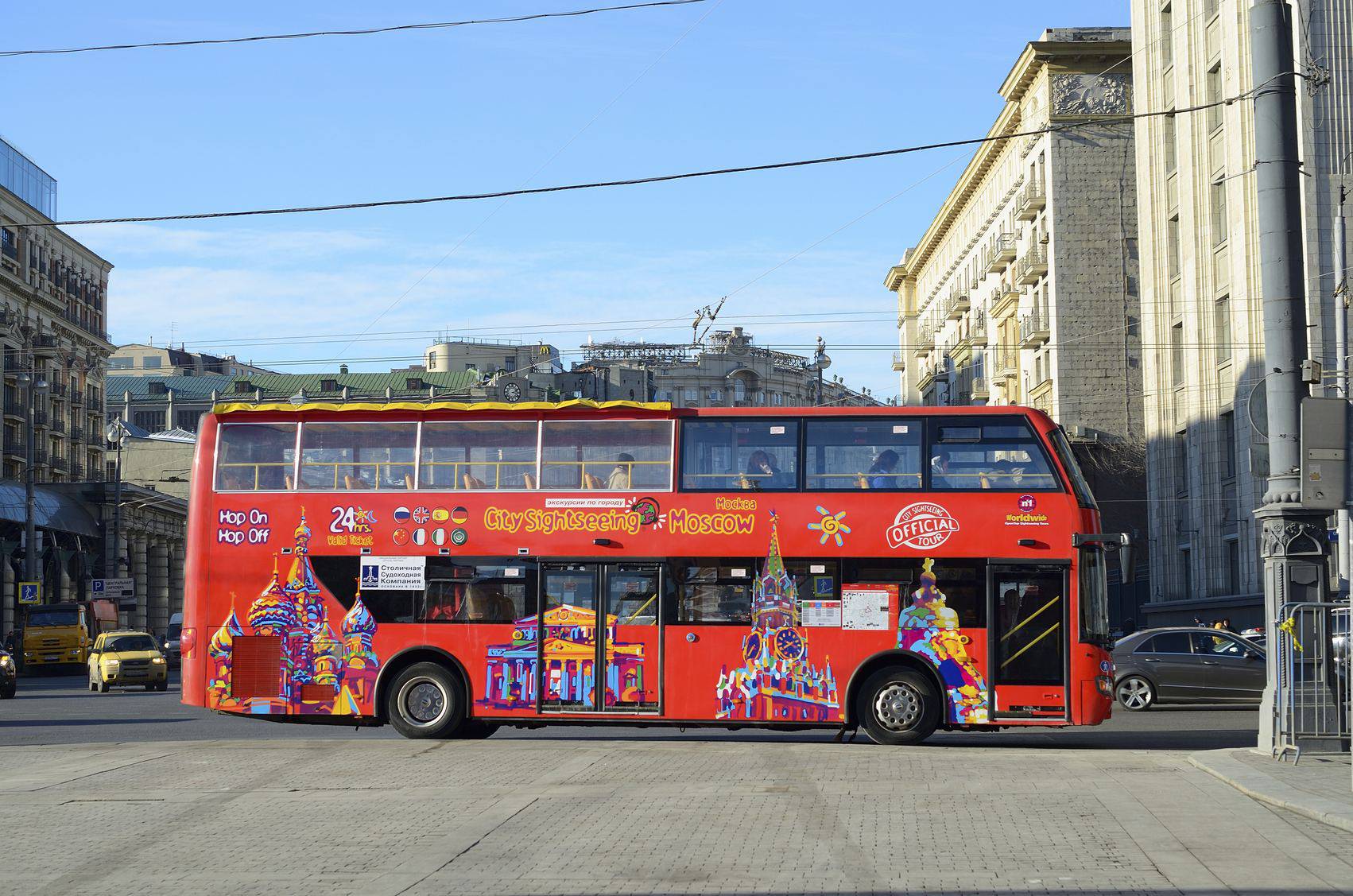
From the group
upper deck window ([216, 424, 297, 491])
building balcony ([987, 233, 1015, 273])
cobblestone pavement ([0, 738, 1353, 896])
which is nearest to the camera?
cobblestone pavement ([0, 738, 1353, 896])

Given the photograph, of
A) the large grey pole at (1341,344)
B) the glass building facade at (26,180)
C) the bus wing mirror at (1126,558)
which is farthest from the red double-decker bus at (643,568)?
the glass building facade at (26,180)

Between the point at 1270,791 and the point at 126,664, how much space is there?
34.6 m

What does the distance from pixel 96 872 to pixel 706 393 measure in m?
176

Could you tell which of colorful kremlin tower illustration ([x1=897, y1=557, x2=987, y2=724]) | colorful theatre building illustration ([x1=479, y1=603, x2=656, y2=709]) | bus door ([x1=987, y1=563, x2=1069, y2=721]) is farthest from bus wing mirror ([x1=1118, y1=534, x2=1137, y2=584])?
colorful theatre building illustration ([x1=479, y1=603, x2=656, y2=709])

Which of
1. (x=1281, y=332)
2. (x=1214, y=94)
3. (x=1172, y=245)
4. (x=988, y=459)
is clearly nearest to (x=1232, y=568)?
(x=1172, y=245)

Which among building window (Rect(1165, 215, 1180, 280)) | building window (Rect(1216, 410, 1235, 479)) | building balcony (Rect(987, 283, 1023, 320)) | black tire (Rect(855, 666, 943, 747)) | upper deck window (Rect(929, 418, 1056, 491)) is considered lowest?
black tire (Rect(855, 666, 943, 747))

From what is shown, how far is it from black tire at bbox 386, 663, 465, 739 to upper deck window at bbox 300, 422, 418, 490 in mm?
2298

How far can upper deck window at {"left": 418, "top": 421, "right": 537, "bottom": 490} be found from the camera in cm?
1919

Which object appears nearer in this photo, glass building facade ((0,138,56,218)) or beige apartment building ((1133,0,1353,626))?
beige apartment building ((1133,0,1353,626))

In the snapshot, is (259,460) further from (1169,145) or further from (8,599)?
(8,599)

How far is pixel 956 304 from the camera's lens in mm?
83062

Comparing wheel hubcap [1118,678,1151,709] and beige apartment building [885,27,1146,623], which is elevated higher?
beige apartment building [885,27,1146,623]

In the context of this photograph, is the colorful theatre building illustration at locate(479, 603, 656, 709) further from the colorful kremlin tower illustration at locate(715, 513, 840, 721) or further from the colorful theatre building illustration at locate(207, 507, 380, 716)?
the colorful theatre building illustration at locate(207, 507, 380, 716)

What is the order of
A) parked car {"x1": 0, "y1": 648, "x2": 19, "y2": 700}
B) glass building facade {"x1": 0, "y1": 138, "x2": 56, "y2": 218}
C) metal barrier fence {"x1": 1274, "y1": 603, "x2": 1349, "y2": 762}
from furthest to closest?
glass building facade {"x1": 0, "y1": 138, "x2": 56, "y2": 218}, parked car {"x1": 0, "y1": 648, "x2": 19, "y2": 700}, metal barrier fence {"x1": 1274, "y1": 603, "x2": 1349, "y2": 762}
